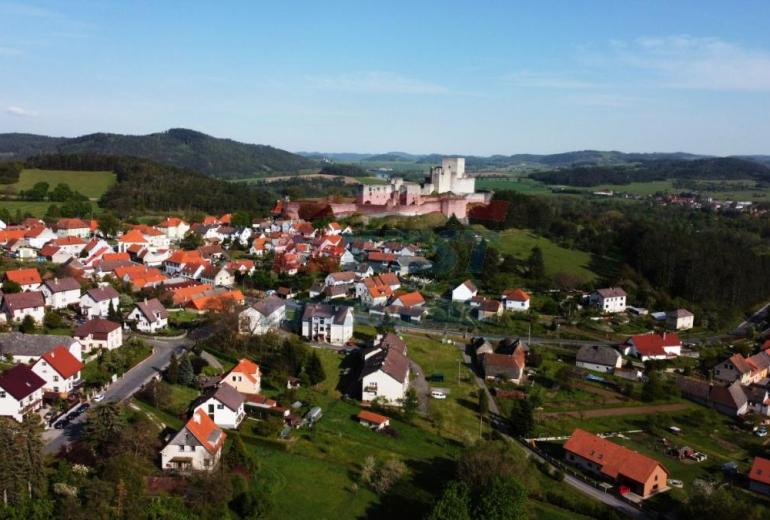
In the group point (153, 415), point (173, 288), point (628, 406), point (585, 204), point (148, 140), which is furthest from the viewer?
point (148, 140)

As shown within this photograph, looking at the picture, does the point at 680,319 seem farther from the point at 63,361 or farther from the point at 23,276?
the point at 23,276

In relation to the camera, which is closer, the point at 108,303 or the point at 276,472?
the point at 276,472

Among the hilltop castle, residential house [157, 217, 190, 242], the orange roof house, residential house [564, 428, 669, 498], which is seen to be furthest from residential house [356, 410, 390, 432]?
the hilltop castle

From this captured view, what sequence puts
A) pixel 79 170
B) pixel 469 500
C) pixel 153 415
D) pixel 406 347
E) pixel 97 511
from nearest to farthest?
1. pixel 97 511
2. pixel 469 500
3. pixel 153 415
4. pixel 406 347
5. pixel 79 170

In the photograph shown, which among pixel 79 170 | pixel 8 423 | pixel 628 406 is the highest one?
pixel 79 170

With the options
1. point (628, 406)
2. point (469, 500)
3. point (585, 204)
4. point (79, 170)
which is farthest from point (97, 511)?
point (585, 204)

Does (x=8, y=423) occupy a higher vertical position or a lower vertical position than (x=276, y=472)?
higher

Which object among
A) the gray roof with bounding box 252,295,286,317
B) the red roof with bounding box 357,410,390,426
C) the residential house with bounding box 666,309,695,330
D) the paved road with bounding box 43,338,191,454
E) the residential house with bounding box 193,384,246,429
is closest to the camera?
the paved road with bounding box 43,338,191,454

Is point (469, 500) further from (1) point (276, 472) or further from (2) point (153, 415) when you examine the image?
(2) point (153, 415)

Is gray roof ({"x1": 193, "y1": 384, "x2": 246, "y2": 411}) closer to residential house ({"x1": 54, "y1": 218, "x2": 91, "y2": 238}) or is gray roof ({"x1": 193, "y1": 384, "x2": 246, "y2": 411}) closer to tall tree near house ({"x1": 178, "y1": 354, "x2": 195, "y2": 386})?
tall tree near house ({"x1": 178, "y1": 354, "x2": 195, "y2": 386})
